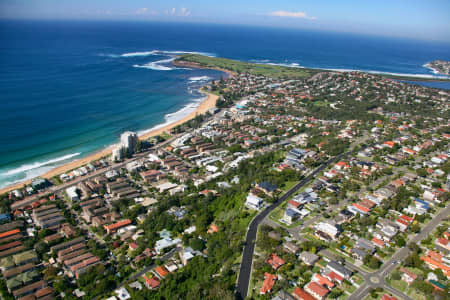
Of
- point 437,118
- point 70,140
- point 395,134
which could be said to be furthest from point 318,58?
point 70,140

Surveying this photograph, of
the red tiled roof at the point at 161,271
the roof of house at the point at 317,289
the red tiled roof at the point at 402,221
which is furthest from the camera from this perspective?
the red tiled roof at the point at 402,221

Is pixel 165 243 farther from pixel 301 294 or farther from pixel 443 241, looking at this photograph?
pixel 443 241

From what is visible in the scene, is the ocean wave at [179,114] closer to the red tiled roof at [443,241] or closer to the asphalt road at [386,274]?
the asphalt road at [386,274]

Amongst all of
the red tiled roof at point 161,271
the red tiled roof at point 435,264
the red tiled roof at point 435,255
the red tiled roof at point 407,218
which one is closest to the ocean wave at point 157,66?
the red tiled roof at point 161,271

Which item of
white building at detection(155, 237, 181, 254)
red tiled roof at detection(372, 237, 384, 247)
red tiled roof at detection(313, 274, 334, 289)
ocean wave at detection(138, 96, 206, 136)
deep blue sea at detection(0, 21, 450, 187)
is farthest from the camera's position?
ocean wave at detection(138, 96, 206, 136)

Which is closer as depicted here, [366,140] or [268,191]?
[268,191]

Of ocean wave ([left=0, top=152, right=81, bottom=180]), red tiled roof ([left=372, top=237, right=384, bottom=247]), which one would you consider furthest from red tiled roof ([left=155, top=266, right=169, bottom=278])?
ocean wave ([left=0, top=152, right=81, bottom=180])

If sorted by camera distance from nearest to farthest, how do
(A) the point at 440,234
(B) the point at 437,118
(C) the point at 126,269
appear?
1. (C) the point at 126,269
2. (A) the point at 440,234
3. (B) the point at 437,118

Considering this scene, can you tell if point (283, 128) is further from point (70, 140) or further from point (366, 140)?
point (70, 140)

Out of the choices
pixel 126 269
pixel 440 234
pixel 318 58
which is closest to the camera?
pixel 126 269

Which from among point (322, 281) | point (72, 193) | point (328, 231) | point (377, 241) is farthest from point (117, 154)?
point (377, 241)

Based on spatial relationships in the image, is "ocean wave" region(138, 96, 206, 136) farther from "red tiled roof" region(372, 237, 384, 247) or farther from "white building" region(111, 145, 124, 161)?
"red tiled roof" region(372, 237, 384, 247)
